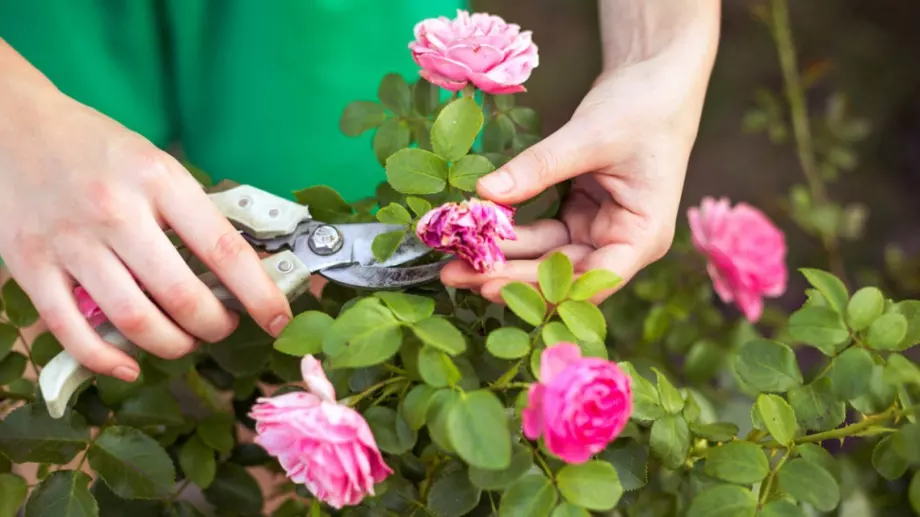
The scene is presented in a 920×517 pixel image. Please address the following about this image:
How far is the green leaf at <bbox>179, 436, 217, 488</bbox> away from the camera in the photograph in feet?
2.36

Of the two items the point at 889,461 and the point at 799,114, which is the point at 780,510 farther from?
the point at 799,114

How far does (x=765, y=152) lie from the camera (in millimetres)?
1876

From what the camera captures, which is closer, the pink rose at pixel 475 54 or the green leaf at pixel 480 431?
the green leaf at pixel 480 431

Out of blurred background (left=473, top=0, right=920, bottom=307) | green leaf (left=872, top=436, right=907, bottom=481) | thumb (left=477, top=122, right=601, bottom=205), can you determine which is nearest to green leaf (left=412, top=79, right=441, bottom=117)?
thumb (left=477, top=122, right=601, bottom=205)

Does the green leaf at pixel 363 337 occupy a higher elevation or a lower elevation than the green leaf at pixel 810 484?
higher

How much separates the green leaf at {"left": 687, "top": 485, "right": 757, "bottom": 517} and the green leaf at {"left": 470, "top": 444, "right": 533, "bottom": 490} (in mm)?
127

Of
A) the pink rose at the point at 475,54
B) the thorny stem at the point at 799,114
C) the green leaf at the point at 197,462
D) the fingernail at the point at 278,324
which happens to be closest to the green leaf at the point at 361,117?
the pink rose at the point at 475,54

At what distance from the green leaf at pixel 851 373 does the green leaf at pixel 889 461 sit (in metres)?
0.05

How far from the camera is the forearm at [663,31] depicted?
2.46ft

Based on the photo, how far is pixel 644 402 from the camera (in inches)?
22.3

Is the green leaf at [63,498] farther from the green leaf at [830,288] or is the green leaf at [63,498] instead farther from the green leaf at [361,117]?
the green leaf at [830,288]

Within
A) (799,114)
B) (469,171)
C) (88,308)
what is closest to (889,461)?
(469,171)

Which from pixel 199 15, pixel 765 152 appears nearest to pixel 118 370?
pixel 199 15

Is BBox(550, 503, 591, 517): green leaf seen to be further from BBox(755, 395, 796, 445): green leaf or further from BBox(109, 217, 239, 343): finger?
BBox(109, 217, 239, 343): finger
